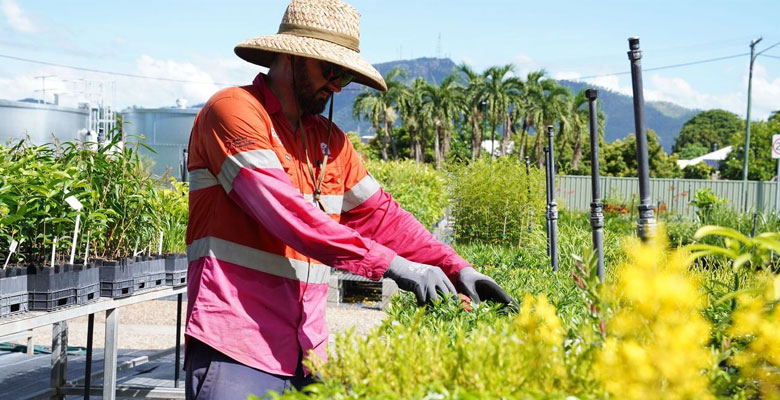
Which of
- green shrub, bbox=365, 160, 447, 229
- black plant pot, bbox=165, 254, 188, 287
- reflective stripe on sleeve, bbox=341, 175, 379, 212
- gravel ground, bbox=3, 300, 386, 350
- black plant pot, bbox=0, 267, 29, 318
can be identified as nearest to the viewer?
reflective stripe on sleeve, bbox=341, 175, 379, 212

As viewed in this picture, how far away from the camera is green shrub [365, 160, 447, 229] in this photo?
1346cm

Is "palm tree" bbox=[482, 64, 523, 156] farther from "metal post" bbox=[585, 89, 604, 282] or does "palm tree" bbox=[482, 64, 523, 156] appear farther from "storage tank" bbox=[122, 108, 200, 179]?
"metal post" bbox=[585, 89, 604, 282]

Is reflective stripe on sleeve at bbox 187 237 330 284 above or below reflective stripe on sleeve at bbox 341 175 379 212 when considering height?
below

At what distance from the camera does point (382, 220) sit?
8.48 ft

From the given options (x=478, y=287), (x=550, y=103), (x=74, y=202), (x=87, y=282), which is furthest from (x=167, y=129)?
(x=478, y=287)

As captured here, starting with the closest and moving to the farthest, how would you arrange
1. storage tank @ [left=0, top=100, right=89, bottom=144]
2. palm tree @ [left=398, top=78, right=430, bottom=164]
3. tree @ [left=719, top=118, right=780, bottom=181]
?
1. storage tank @ [left=0, top=100, right=89, bottom=144]
2. tree @ [left=719, top=118, right=780, bottom=181]
3. palm tree @ [left=398, top=78, right=430, bottom=164]

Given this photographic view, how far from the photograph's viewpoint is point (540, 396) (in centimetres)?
109

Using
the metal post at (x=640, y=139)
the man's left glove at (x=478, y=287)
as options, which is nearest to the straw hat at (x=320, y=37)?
the man's left glove at (x=478, y=287)

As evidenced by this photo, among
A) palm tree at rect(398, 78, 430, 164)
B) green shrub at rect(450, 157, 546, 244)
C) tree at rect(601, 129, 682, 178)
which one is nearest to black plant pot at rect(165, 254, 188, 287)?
green shrub at rect(450, 157, 546, 244)

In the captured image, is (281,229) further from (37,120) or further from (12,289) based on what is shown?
(37,120)

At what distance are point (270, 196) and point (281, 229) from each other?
0.30ft

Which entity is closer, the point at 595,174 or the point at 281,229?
the point at 281,229

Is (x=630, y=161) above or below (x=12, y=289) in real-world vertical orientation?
above

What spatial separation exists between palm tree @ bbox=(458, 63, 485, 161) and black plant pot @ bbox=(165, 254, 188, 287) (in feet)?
163
